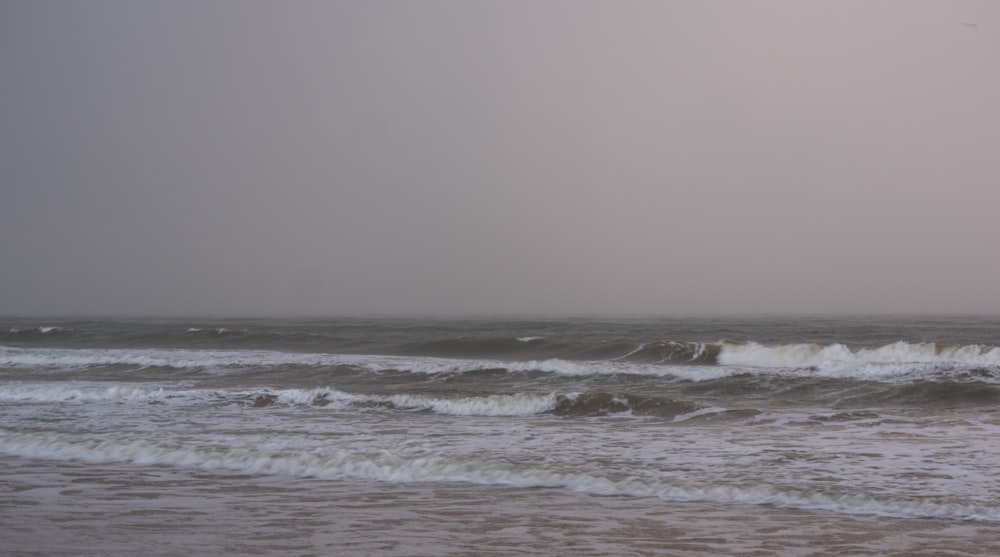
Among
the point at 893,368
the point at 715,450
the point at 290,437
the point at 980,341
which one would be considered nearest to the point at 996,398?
the point at 893,368

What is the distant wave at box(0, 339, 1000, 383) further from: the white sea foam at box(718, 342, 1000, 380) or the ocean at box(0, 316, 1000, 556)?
the ocean at box(0, 316, 1000, 556)

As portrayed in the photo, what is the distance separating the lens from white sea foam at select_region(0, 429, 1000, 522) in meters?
6.60

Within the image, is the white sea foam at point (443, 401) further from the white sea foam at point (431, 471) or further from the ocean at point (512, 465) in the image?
the white sea foam at point (431, 471)

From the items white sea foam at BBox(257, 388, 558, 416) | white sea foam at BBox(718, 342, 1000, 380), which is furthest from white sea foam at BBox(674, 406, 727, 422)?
white sea foam at BBox(718, 342, 1000, 380)

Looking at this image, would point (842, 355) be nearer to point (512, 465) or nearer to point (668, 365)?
point (668, 365)

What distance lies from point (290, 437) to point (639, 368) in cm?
1246

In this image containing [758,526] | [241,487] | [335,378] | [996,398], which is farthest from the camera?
[335,378]

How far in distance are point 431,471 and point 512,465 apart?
0.83 meters

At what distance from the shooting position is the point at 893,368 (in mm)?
18359

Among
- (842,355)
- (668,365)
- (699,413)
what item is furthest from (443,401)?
(842,355)

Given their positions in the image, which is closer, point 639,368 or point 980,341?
point 639,368

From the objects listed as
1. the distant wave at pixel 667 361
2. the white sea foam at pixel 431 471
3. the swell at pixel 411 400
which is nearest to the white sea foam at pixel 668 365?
the distant wave at pixel 667 361

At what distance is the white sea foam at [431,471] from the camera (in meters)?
6.60

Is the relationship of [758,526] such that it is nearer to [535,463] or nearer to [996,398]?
[535,463]
